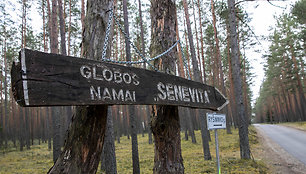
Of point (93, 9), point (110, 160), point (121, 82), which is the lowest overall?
point (110, 160)

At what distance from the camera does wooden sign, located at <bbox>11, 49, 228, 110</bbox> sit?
1.35m

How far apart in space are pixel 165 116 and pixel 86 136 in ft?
4.79

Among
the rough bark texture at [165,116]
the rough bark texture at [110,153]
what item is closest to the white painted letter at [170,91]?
the rough bark texture at [165,116]

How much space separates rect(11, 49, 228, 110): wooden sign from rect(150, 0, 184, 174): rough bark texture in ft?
2.79

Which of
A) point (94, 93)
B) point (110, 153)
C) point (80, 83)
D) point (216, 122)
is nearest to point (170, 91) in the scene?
point (94, 93)

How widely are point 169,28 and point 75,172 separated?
8.60ft

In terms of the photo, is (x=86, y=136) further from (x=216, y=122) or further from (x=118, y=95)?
(x=216, y=122)

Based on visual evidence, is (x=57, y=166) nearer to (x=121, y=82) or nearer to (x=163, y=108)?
(x=121, y=82)

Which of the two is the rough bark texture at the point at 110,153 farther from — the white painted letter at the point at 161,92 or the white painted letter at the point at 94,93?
the white painted letter at the point at 94,93

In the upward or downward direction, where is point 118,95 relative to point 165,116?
upward

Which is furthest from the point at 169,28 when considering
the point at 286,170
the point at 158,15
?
the point at 286,170

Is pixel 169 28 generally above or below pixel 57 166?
above

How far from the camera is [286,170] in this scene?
730 centimetres

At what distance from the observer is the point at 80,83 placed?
156cm
